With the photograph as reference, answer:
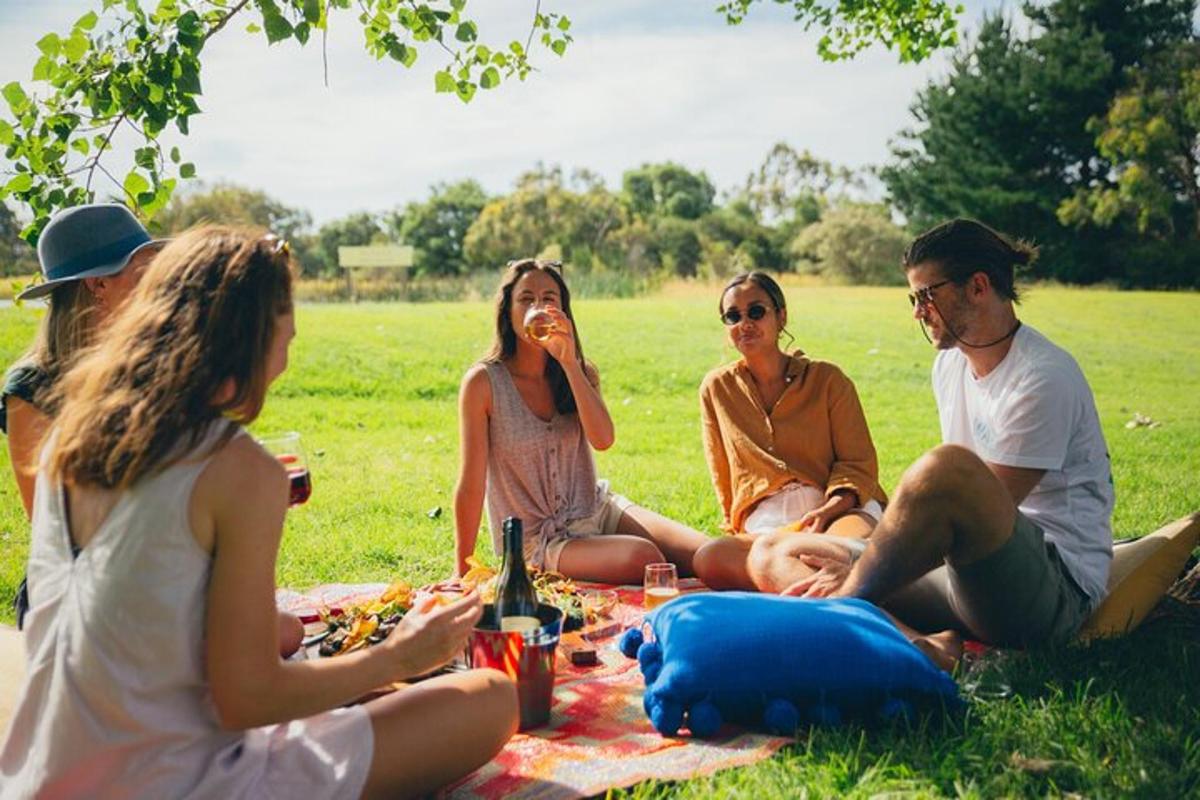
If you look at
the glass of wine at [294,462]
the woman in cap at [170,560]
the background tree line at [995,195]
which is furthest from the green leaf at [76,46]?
the background tree line at [995,195]

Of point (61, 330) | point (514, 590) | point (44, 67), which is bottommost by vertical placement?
point (514, 590)

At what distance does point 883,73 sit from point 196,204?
65.9 feet

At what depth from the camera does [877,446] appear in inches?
399

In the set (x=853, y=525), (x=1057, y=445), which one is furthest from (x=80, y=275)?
(x=1057, y=445)

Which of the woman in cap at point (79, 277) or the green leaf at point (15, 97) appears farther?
the green leaf at point (15, 97)

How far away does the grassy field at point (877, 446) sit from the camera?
2.89m

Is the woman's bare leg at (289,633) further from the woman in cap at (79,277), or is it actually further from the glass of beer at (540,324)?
the glass of beer at (540,324)

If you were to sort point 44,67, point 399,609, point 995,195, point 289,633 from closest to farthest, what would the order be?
point 399,609
point 289,633
point 44,67
point 995,195

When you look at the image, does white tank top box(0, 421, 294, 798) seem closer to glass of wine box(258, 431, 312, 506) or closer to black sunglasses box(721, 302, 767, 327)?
glass of wine box(258, 431, 312, 506)

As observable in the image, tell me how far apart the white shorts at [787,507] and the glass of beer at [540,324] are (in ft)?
4.75

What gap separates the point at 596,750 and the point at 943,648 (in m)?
1.37

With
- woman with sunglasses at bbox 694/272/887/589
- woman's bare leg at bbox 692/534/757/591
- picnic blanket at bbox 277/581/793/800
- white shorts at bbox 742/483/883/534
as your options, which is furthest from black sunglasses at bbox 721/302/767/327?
picnic blanket at bbox 277/581/793/800

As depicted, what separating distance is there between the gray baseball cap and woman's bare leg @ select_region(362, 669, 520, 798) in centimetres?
190

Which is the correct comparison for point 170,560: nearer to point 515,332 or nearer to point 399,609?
point 399,609
